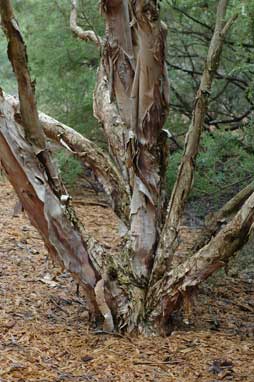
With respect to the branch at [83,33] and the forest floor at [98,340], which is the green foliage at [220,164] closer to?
the forest floor at [98,340]

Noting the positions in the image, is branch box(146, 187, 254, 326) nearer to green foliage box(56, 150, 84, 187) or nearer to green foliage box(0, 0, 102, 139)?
green foliage box(56, 150, 84, 187)

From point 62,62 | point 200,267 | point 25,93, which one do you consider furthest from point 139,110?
point 62,62

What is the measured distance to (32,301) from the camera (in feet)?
13.0

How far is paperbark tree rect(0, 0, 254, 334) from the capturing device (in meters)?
3.23

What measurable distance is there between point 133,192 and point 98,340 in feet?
3.12

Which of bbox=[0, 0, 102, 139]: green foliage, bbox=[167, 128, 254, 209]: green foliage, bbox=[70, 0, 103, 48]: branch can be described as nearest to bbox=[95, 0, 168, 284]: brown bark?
bbox=[70, 0, 103, 48]: branch

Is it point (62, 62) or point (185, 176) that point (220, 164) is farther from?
point (62, 62)

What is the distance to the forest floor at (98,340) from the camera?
301 cm

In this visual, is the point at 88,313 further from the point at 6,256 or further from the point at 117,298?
the point at 6,256

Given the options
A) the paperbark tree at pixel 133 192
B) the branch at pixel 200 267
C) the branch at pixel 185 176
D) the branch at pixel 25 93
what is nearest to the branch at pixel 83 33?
the paperbark tree at pixel 133 192

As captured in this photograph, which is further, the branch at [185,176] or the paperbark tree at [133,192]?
the branch at [185,176]

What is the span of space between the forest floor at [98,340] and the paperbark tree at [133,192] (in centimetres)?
21

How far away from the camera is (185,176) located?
3.72m

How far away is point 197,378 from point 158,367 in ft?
0.71
